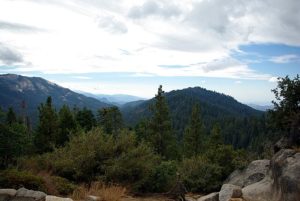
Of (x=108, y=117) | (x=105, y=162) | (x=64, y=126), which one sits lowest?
(x=64, y=126)

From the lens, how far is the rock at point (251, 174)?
15195 mm

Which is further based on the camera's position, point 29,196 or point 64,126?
point 64,126

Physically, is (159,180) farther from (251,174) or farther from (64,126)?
(64,126)

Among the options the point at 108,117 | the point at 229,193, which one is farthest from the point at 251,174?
the point at 108,117

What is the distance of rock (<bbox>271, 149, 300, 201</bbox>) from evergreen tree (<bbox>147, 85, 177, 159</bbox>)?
26678 millimetres

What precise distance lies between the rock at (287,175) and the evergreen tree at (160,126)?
26.7m

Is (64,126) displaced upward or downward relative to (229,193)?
downward

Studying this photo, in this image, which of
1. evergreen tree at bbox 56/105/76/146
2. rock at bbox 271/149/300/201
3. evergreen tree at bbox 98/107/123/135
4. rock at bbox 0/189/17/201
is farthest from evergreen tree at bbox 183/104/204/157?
rock at bbox 0/189/17/201

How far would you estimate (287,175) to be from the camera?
920 cm

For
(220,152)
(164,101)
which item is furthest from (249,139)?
(220,152)

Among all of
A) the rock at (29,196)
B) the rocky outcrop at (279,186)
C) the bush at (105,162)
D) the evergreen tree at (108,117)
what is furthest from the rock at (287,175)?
the evergreen tree at (108,117)

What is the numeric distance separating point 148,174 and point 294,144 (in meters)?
6.74

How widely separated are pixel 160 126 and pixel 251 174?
22448 millimetres

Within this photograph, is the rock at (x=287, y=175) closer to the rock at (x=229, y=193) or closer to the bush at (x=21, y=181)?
the rock at (x=229, y=193)
